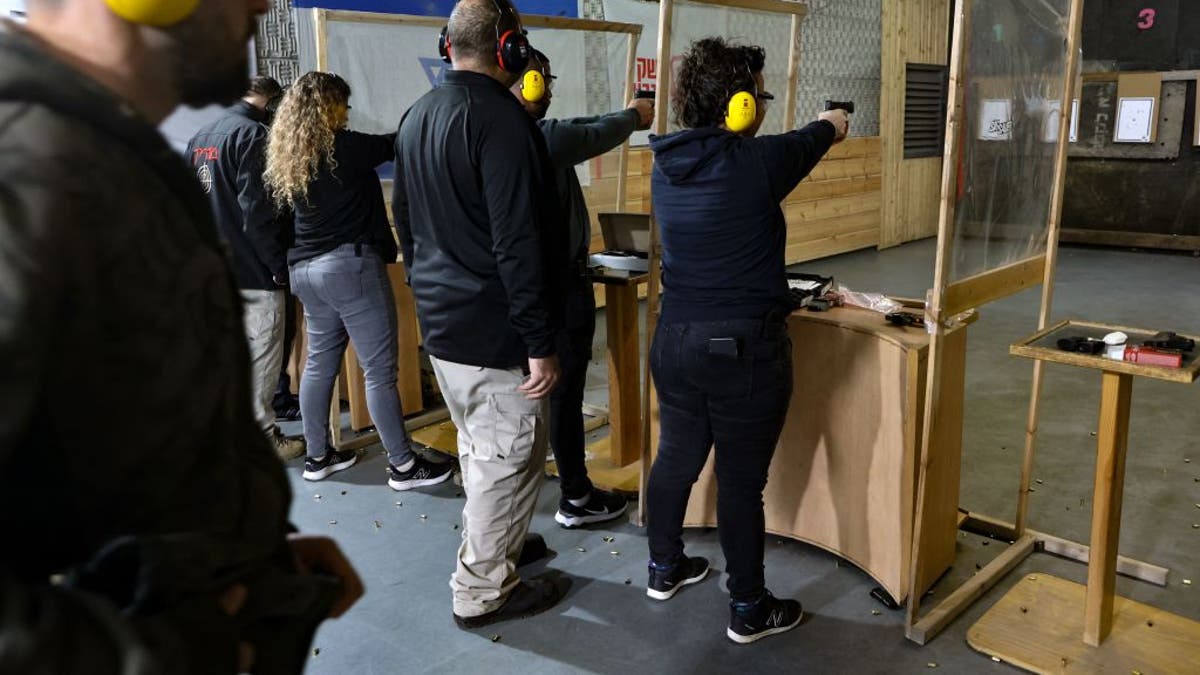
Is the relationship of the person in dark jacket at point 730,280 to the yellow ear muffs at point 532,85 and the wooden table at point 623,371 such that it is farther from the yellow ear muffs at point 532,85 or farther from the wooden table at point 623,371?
the wooden table at point 623,371

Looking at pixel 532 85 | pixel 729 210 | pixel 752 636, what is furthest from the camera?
pixel 532 85

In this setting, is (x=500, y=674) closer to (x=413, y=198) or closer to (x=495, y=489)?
(x=495, y=489)

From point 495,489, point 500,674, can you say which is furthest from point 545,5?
point 500,674

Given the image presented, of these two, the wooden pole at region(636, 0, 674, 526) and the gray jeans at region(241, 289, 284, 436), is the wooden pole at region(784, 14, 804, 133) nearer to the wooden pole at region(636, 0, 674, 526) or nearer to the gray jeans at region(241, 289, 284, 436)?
the wooden pole at region(636, 0, 674, 526)

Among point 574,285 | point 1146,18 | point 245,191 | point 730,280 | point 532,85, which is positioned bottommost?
point 574,285

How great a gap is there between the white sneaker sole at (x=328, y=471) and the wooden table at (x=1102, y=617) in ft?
7.73

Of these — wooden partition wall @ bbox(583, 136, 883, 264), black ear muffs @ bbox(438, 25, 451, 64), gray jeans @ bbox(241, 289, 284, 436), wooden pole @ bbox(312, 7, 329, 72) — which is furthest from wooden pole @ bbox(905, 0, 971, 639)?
wooden partition wall @ bbox(583, 136, 883, 264)

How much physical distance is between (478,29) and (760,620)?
1.60 m

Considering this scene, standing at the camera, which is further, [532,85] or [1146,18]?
[1146,18]

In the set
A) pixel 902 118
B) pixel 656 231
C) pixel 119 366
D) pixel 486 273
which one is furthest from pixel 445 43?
pixel 902 118

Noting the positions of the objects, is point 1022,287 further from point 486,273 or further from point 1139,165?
point 1139,165

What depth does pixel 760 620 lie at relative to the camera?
226cm

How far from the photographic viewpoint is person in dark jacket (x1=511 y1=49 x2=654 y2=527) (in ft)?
8.55

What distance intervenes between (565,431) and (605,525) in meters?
0.35
